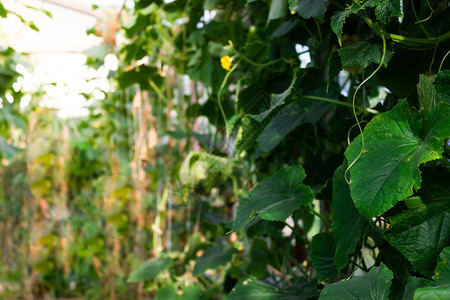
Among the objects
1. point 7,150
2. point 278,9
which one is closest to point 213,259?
point 278,9

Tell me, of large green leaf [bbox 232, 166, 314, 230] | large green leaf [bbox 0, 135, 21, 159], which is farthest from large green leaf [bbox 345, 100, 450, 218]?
large green leaf [bbox 0, 135, 21, 159]

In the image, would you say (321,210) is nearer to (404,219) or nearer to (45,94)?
(404,219)

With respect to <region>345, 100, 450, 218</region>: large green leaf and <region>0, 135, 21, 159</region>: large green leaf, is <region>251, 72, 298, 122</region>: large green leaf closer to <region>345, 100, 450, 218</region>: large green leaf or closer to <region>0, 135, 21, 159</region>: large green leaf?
<region>345, 100, 450, 218</region>: large green leaf

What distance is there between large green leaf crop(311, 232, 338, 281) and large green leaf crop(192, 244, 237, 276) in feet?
1.30

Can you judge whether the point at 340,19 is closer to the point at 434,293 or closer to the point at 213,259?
the point at 434,293

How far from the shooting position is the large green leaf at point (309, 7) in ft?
1.66

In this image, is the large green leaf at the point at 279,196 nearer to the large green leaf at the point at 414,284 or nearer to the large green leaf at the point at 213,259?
the large green leaf at the point at 414,284

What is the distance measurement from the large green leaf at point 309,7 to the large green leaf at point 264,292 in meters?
0.41

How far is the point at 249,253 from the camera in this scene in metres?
1.07

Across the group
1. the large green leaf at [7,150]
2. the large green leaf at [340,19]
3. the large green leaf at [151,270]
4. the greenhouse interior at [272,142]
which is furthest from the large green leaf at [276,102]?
the large green leaf at [7,150]

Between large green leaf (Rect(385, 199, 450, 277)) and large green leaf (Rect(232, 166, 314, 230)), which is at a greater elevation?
large green leaf (Rect(232, 166, 314, 230))

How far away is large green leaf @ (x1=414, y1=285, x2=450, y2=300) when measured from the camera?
32cm

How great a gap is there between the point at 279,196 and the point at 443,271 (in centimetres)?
26

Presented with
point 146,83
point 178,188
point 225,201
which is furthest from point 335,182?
point 225,201
